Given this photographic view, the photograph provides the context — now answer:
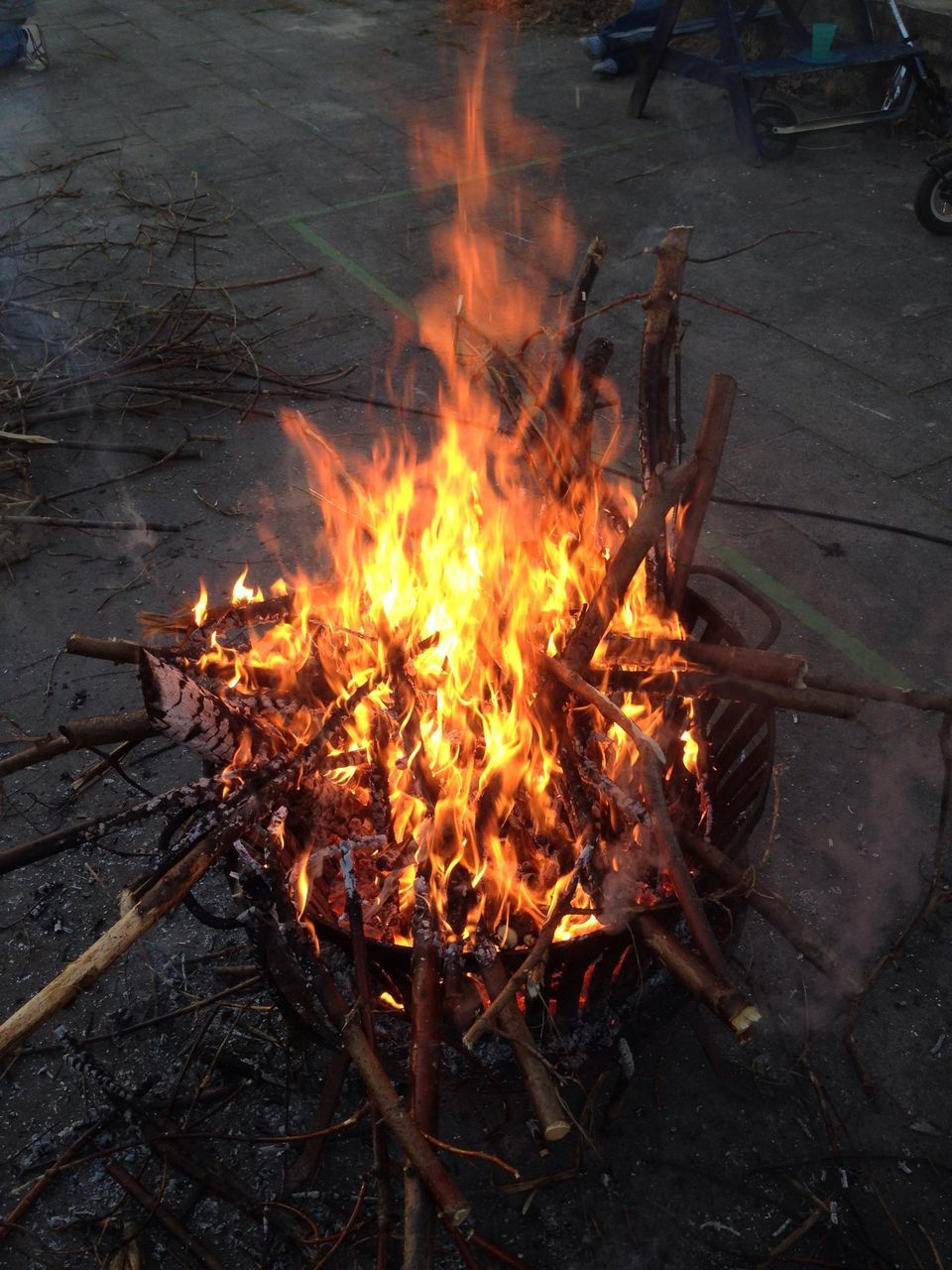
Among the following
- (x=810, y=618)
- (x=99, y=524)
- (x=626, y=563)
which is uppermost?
(x=626, y=563)

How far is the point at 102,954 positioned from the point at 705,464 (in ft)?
6.68

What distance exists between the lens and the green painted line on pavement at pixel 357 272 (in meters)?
7.93

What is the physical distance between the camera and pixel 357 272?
8.52 meters

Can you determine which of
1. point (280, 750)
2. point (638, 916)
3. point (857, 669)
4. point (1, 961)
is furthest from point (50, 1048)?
point (857, 669)

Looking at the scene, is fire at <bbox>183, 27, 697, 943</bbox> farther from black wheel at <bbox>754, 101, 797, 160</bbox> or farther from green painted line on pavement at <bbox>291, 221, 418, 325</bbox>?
black wheel at <bbox>754, 101, 797, 160</bbox>

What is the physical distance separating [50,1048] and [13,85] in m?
13.9

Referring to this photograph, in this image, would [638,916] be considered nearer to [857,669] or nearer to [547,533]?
[547,533]

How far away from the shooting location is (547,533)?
11.5 feet

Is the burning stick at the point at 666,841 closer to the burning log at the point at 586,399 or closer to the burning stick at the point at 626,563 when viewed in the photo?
the burning stick at the point at 626,563

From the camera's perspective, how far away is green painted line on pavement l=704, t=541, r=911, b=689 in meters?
4.73

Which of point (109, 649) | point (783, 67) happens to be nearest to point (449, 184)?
point (783, 67)

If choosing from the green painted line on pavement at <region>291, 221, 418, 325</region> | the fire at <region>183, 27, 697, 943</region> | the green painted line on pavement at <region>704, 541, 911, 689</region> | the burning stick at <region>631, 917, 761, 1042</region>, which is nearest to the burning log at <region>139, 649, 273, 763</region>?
the fire at <region>183, 27, 697, 943</region>

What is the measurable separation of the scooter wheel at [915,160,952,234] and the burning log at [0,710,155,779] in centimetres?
775

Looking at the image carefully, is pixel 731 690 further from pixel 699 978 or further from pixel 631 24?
pixel 631 24
